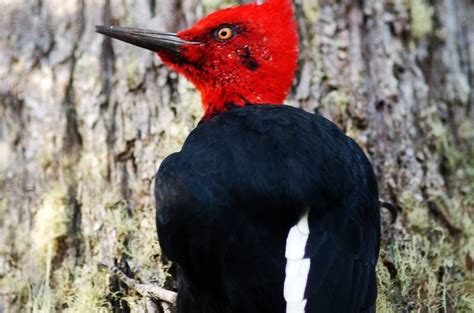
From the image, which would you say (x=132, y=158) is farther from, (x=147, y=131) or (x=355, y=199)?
(x=355, y=199)

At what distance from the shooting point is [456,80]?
5.05 metres

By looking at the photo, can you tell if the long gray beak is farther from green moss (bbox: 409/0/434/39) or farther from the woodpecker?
green moss (bbox: 409/0/434/39)

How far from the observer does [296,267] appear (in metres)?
3.57

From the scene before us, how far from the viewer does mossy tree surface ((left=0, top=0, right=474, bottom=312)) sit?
4.34 m

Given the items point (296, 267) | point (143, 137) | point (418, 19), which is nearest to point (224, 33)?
point (143, 137)

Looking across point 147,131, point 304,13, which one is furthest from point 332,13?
point 147,131

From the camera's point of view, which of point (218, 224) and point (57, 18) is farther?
point (57, 18)

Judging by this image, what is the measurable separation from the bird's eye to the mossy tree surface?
0.27 meters

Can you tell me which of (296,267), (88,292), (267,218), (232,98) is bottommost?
(88,292)

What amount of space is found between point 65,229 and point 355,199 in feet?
4.50

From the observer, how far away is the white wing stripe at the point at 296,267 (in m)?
3.52

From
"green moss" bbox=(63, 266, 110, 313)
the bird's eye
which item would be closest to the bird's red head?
the bird's eye

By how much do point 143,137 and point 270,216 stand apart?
3.56ft

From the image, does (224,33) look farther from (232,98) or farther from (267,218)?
(267,218)
